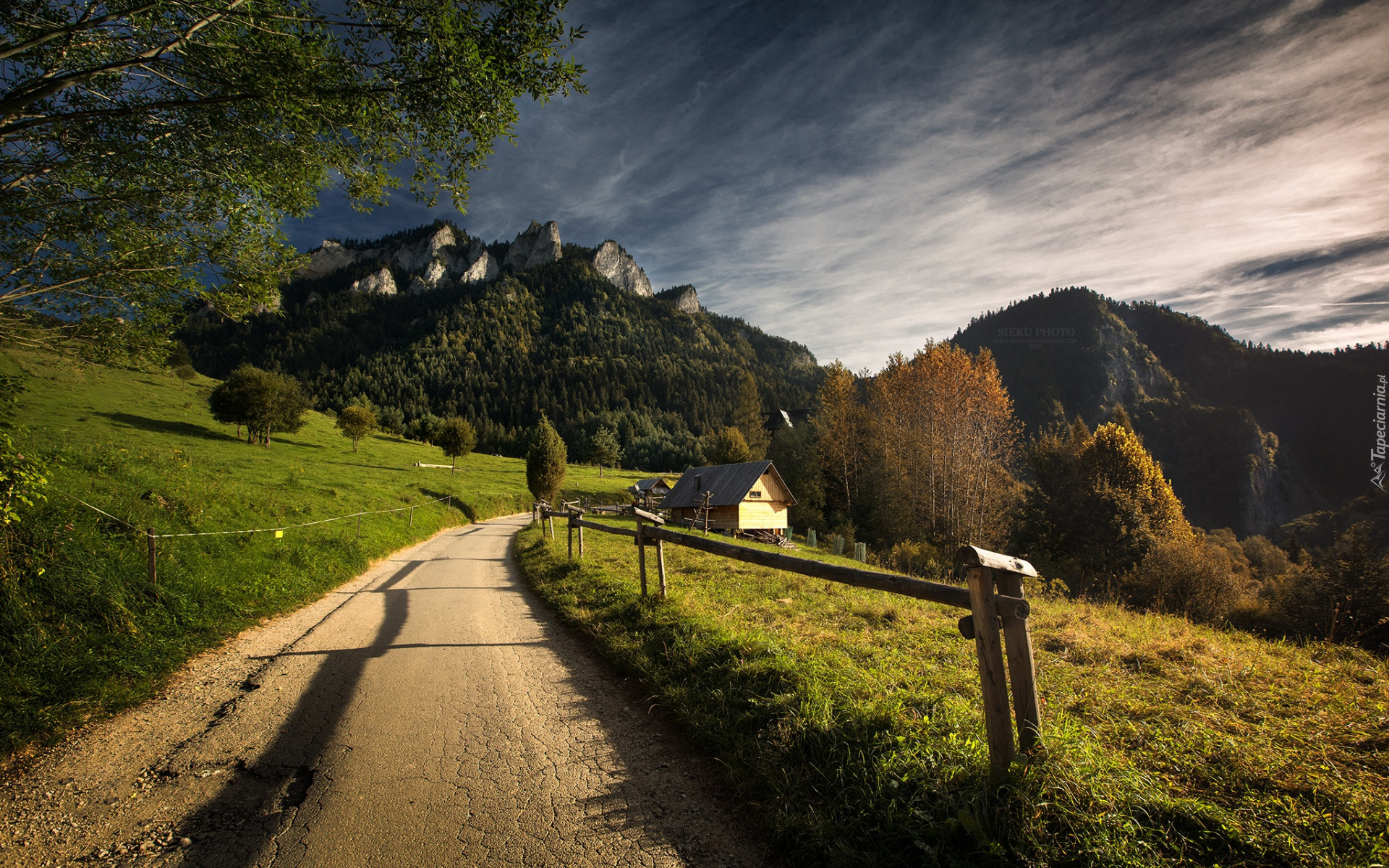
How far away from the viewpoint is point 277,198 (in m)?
6.11

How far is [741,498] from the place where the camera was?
2852 centimetres

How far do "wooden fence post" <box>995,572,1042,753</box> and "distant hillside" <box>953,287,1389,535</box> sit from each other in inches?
3931

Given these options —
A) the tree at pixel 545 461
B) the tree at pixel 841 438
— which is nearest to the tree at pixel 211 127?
the tree at pixel 545 461

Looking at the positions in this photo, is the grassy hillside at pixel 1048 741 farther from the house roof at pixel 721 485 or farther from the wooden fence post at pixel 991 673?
the house roof at pixel 721 485

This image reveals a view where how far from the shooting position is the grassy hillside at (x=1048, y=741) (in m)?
2.46

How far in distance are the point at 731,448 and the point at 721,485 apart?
15740mm

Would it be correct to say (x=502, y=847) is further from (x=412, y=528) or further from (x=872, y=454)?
(x=872, y=454)

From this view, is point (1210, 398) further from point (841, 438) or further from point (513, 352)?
point (513, 352)

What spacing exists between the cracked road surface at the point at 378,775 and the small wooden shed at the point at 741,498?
23340 millimetres

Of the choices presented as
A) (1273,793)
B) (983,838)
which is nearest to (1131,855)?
(983,838)

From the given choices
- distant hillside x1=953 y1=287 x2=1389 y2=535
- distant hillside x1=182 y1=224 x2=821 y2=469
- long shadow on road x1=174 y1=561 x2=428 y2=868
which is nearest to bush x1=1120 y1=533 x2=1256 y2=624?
long shadow on road x1=174 y1=561 x2=428 y2=868

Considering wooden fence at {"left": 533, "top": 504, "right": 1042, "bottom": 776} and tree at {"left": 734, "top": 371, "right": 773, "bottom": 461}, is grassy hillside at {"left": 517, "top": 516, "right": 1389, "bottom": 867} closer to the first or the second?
wooden fence at {"left": 533, "top": 504, "right": 1042, "bottom": 776}

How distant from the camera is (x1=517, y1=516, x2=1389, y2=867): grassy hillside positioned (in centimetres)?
246

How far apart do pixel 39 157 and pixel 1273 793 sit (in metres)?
11.4
